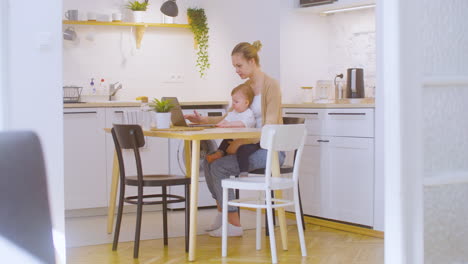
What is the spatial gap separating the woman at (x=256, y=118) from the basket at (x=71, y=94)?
6.03ft

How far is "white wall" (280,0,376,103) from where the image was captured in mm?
6270

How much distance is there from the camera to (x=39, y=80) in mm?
3240

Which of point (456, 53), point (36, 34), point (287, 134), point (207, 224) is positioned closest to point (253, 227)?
point (207, 224)

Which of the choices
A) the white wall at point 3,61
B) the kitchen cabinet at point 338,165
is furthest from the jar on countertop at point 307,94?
the white wall at point 3,61

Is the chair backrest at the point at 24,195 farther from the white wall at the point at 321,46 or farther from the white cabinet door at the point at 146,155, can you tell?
the white wall at the point at 321,46

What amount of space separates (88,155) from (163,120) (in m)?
1.46

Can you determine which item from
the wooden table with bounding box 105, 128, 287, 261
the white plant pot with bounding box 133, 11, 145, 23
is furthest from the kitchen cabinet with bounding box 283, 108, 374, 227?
the white plant pot with bounding box 133, 11, 145, 23

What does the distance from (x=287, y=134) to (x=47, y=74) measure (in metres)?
1.67

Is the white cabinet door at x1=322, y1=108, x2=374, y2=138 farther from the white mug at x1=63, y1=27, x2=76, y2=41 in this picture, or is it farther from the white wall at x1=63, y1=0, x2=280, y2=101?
the white mug at x1=63, y1=27, x2=76, y2=41

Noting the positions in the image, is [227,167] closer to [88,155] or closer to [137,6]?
[88,155]

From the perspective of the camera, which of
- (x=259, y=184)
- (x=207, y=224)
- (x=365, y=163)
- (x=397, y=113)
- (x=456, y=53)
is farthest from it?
(x=207, y=224)

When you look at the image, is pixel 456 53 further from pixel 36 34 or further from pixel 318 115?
pixel 318 115

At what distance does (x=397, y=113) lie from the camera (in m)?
2.43

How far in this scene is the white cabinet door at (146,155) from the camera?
6223 mm
